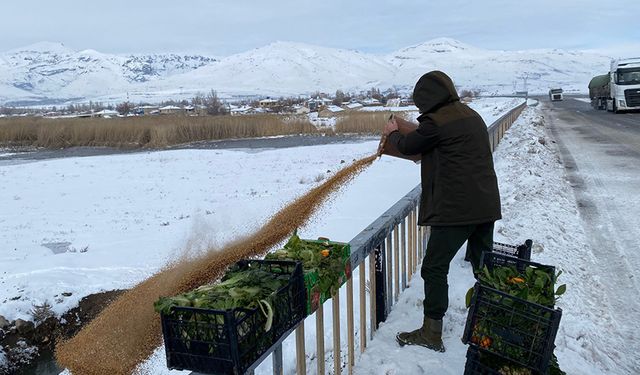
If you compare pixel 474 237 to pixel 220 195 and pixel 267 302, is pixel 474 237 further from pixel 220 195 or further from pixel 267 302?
pixel 220 195

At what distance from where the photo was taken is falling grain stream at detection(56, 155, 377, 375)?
735 centimetres

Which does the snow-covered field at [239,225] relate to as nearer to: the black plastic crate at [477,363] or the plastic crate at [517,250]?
the plastic crate at [517,250]

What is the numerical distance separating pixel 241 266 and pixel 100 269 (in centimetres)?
792

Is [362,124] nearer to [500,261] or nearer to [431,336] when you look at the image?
[431,336]

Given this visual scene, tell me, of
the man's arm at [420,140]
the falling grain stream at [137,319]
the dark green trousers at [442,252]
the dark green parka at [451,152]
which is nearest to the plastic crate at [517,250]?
the dark green trousers at [442,252]

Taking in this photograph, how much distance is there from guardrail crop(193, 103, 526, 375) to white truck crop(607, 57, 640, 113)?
30961 millimetres

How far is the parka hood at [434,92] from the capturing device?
3.64m

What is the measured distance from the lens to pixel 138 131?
3956 cm

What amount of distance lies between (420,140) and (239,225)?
Result: 9778mm

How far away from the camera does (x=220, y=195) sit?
1716 cm

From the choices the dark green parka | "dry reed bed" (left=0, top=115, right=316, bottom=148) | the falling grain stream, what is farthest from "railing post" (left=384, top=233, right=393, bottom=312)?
"dry reed bed" (left=0, top=115, right=316, bottom=148)

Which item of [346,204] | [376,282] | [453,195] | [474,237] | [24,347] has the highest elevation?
[453,195]

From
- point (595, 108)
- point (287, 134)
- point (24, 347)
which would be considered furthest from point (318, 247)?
point (595, 108)

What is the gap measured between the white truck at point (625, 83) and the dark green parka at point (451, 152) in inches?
1282
